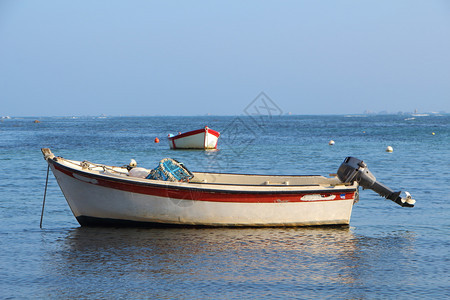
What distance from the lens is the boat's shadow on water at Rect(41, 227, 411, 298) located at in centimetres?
967

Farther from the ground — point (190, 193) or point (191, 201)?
point (190, 193)

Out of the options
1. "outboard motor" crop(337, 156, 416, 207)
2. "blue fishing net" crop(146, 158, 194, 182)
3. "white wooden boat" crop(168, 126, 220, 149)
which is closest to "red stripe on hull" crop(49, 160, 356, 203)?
"blue fishing net" crop(146, 158, 194, 182)

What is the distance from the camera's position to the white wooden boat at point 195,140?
134 feet

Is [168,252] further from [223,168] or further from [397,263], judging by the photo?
[223,168]

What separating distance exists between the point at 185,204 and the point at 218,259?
234cm

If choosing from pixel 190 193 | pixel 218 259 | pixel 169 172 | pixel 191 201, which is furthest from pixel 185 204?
pixel 218 259

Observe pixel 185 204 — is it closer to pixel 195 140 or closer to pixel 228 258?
pixel 228 258

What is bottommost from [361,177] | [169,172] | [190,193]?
[190,193]

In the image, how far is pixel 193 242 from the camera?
12547 millimetres

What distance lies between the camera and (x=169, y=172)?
1372 cm

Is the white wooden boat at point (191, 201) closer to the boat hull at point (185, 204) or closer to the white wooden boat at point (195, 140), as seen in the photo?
the boat hull at point (185, 204)

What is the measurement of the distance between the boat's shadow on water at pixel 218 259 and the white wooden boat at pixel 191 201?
265 mm

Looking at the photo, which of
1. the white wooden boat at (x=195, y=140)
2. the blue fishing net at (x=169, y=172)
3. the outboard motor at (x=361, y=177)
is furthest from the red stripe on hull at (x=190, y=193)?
the white wooden boat at (x=195, y=140)

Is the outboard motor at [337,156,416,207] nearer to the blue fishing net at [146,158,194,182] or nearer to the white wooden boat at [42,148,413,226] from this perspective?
the white wooden boat at [42,148,413,226]
